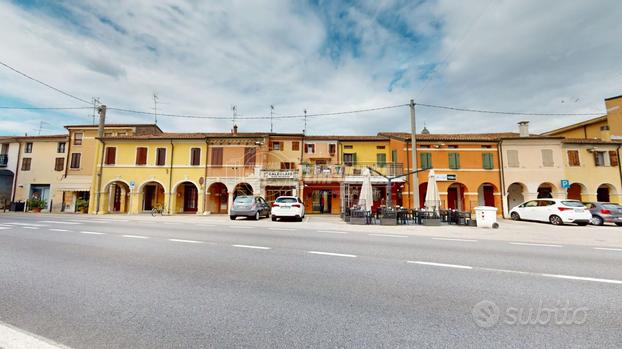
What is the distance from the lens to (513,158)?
2261 cm

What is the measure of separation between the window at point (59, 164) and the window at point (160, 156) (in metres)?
13.4

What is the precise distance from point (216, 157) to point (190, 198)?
20.1 feet

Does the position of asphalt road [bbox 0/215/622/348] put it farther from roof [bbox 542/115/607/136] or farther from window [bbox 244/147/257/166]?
roof [bbox 542/115/607/136]

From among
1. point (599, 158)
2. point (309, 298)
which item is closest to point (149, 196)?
point (309, 298)

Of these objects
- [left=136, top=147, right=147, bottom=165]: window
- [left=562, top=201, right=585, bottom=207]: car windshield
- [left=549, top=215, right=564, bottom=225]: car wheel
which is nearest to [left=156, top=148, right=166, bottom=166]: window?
[left=136, top=147, right=147, bottom=165]: window

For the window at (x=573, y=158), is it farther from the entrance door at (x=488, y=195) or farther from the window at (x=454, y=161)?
the window at (x=454, y=161)

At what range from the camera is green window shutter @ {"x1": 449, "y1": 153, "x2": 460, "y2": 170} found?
22938 millimetres

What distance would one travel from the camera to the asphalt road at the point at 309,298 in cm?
240

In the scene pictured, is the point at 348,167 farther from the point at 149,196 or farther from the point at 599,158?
the point at 599,158

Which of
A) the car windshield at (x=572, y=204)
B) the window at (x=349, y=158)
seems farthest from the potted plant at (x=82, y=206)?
the car windshield at (x=572, y=204)

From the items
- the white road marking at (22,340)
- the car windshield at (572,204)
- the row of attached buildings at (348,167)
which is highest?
the row of attached buildings at (348,167)

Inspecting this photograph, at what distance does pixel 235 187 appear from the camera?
23.1 metres

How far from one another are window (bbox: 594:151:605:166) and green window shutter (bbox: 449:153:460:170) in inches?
447

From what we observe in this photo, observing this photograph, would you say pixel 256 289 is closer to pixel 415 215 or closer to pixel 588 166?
pixel 415 215
